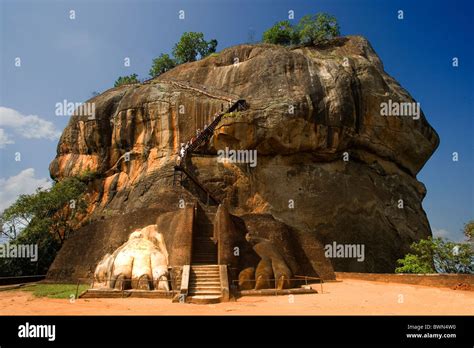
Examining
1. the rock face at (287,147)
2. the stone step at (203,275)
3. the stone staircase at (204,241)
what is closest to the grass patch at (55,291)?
the stone step at (203,275)

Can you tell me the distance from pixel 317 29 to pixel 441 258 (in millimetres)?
26911

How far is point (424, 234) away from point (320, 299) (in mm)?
21918

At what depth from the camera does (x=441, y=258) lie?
1802 cm

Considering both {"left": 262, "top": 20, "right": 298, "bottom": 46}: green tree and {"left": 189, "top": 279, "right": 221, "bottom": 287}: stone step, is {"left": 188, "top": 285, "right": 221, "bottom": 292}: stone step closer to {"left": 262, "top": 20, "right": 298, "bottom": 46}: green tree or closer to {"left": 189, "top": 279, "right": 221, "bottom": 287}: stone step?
{"left": 189, "top": 279, "right": 221, "bottom": 287}: stone step

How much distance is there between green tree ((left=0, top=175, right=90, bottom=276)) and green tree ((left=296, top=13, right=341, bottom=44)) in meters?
24.5

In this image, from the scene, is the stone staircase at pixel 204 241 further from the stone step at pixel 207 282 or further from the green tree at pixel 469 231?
the green tree at pixel 469 231

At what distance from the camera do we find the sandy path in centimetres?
931

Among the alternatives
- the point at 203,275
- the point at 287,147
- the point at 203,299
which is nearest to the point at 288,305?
the point at 203,299

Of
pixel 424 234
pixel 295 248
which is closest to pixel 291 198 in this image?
pixel 295 248

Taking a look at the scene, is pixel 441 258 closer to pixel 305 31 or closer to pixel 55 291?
pixel 55 291

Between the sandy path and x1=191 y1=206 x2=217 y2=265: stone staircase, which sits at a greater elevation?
x1=191 y1=206 x2=217 y2=265: stone staircase

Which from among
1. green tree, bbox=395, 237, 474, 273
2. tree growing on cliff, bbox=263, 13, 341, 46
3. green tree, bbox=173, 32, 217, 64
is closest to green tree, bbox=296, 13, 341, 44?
tree growing on cliff, bbox=263, 13, 341, 46

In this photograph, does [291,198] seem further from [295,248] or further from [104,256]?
[104,256]

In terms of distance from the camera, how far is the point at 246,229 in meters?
16.8
